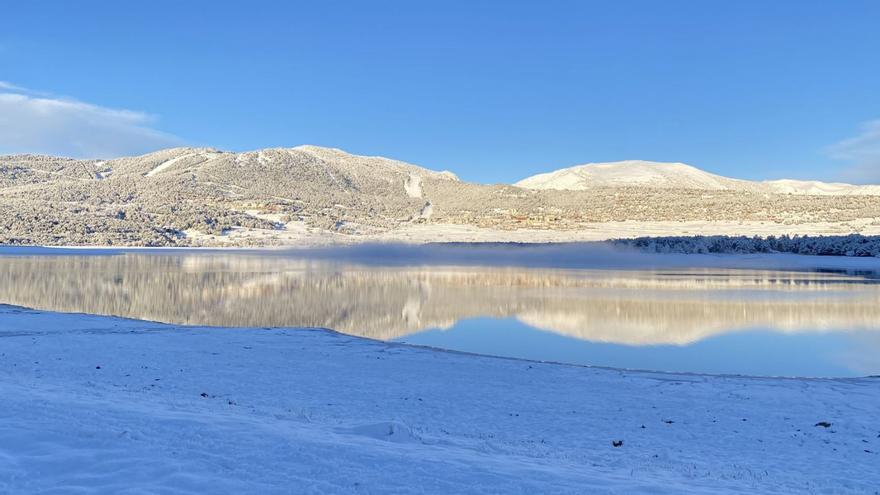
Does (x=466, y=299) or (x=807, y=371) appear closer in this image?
(x=807, y=371)

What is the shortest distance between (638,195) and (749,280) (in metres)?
98.2

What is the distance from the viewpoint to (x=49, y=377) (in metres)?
10.8

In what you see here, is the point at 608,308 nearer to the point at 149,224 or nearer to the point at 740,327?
the point at 740,327

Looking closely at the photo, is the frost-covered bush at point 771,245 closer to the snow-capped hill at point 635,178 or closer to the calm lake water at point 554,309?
the calm lake water at point 554,309

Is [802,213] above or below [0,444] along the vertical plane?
above

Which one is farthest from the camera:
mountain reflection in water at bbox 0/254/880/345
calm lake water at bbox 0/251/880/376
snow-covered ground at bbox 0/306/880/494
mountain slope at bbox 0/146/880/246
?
mountain slope at bbox 0/146/880/246

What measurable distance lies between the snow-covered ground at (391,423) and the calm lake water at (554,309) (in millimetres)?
3177

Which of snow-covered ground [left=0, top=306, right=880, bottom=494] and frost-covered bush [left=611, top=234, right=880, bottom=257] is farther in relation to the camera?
frost-covered bush [left=611, top=234, right=880, bottom=257]

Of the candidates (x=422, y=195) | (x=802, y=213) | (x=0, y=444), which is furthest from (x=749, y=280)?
(x=422, y=195)

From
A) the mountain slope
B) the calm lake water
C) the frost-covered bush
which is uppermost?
the mountain slope

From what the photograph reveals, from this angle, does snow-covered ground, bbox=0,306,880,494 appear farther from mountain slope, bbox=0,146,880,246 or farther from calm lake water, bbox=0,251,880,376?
mountain slope, bbox=0,146,880,246

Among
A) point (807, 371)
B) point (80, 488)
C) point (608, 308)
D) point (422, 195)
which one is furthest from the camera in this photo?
point (422, 195)

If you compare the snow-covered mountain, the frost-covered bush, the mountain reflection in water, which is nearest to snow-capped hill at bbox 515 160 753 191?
the snow-covered mountain

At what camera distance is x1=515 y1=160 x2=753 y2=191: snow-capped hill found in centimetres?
16675
